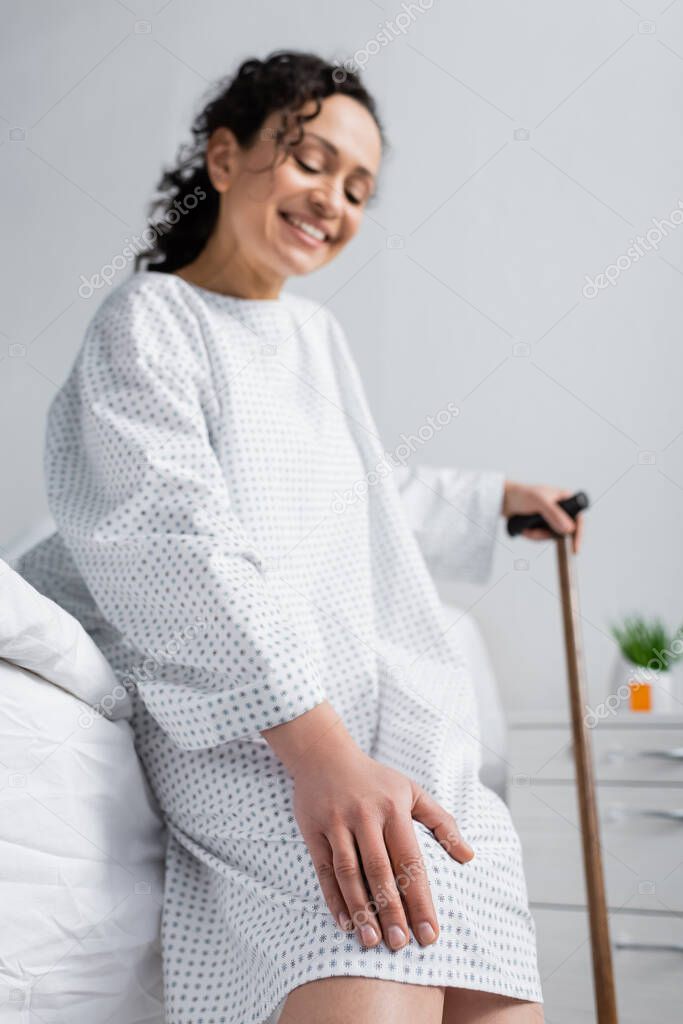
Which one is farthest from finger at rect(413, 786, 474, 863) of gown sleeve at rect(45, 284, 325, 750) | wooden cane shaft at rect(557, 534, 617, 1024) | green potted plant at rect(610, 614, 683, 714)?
green potted plant at rect(610, 614, 683, 714)

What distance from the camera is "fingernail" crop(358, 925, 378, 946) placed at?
551 mm

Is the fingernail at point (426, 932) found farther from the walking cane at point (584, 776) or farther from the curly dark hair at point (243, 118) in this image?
the curly dark hair at point (243, 118)

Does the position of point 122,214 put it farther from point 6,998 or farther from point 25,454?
point 6,998

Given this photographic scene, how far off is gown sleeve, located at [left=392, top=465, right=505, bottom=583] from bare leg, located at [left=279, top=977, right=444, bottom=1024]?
74 centimetres

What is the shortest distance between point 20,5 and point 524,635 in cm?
145

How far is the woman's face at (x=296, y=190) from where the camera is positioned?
1.00 meters

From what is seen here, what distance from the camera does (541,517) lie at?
1.20m

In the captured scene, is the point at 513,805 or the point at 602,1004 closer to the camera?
the point at 602,1004

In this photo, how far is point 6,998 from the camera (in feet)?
1.90

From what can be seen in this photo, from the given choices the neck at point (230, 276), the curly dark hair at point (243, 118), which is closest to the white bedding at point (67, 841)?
the neck at point (230, 276)

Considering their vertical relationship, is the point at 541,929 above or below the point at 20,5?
below

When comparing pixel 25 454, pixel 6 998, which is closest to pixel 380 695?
pixel 6 998

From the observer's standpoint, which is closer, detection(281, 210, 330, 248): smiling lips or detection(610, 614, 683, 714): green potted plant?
detection(281, 210, 330, 248): smiling lips

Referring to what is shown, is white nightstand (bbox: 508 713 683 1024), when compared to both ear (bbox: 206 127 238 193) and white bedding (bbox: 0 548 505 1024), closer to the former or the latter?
white bedding (bbox: 0 548 505 1024)
